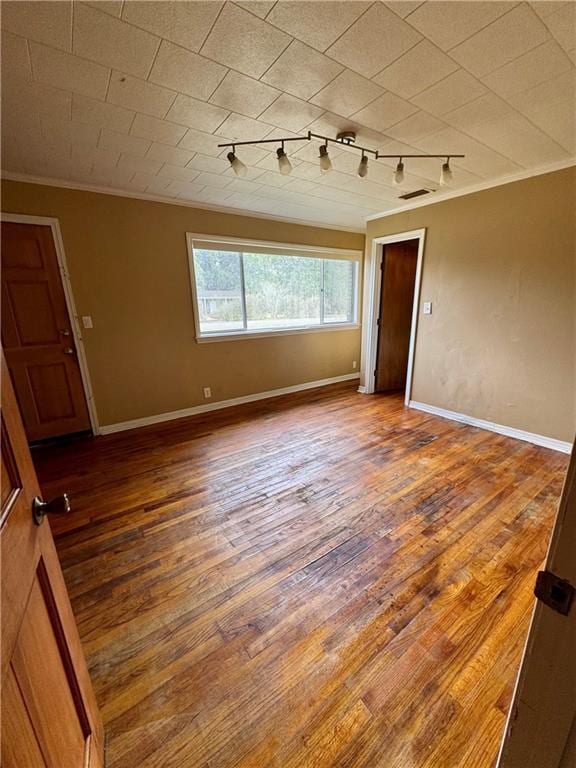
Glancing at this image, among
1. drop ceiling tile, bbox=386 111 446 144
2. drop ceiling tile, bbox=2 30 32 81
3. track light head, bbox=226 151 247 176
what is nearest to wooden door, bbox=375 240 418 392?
drop ceiling tile, bbox=386 111 446 144

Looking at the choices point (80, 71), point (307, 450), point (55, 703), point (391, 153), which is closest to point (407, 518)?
point (307, 450)

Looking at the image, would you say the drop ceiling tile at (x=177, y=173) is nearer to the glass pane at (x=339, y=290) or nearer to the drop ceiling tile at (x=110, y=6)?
the drop ceiling tile at (x=110, y=6)

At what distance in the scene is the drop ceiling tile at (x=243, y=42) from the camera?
1234 mm

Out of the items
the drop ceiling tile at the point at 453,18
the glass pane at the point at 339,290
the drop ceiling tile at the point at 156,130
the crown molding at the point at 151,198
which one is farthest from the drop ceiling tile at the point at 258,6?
the glass pane at the point at 339,290

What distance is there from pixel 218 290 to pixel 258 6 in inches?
107

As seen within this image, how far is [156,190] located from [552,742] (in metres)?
3.96

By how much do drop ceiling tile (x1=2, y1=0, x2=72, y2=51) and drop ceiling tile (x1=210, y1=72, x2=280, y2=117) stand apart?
655 mm

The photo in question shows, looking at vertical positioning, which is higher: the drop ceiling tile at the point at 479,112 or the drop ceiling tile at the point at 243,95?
the drop ceiling tile at the point at 243,95

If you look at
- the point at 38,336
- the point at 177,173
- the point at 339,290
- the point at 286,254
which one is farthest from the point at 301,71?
the point at 339,290

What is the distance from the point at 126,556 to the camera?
1.76 metres

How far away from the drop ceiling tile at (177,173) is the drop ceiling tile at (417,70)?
1.66 metres

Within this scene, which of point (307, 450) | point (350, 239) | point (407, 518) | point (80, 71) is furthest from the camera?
point (350, 239)

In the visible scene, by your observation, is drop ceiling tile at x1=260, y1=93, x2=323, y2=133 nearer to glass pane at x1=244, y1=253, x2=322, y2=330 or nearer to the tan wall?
the tan wall

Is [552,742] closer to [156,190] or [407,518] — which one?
[407,518]
